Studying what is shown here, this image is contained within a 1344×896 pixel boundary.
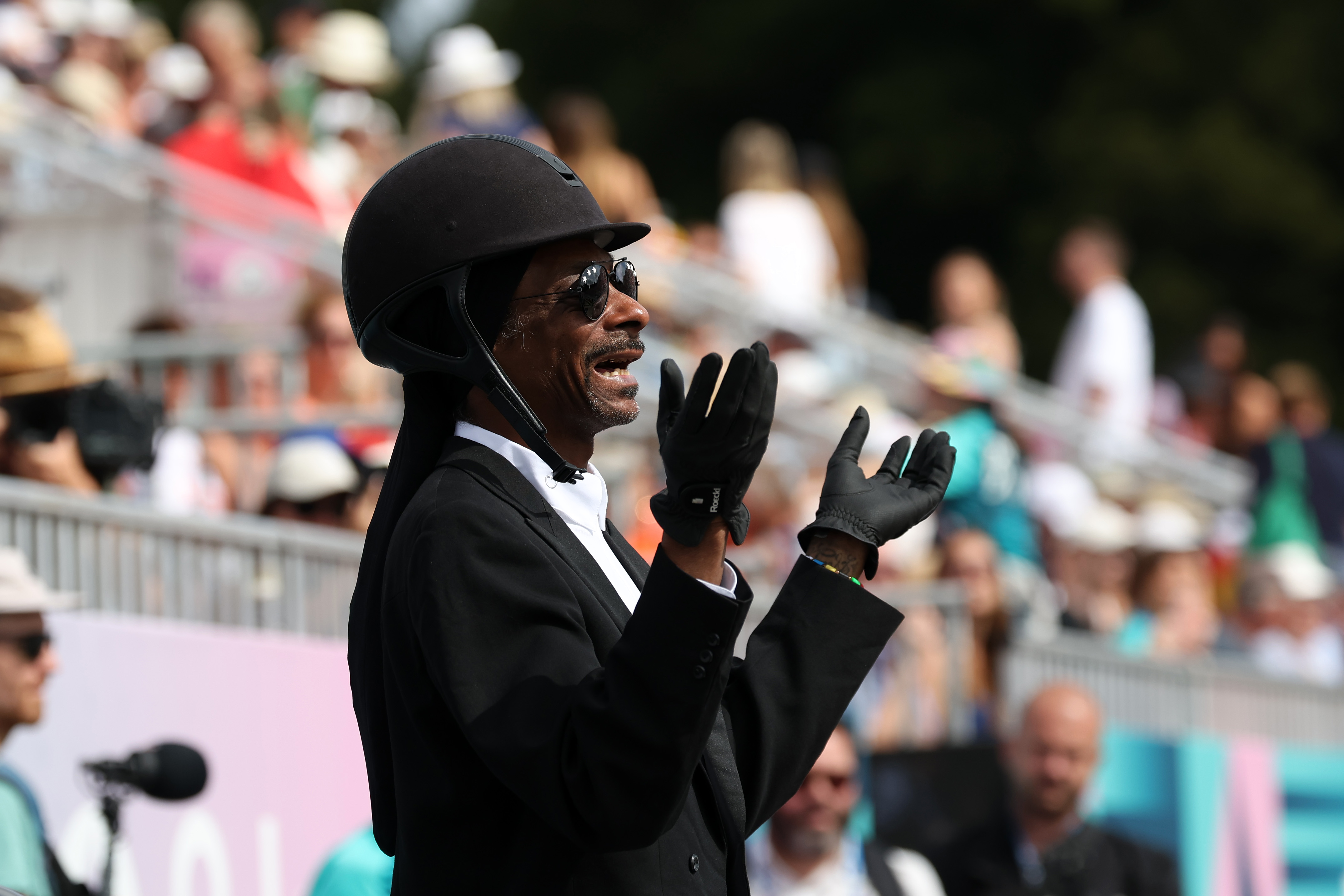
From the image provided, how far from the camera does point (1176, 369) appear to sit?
14.3 metres

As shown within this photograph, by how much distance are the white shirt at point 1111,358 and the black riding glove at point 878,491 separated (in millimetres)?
9170

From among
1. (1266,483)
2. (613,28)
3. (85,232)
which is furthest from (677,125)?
(85,232)

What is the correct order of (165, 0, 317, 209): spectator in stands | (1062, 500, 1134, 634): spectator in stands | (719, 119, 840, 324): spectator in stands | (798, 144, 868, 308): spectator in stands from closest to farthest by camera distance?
(1062, 500, 1134, 634): spectator in stands, (165, 0, 317, 209): spectator in stands, (719, 119, 840, 324): spectator in stands, (798, 144, 868, 308): spectator in stands

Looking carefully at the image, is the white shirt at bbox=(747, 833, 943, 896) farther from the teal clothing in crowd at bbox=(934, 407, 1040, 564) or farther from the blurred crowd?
the teal clothing in crowd at bbox=(934, 407, 1040, 564)

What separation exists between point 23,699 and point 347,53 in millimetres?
7263

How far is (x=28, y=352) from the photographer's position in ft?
19.3

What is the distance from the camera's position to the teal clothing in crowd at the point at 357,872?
167 inches

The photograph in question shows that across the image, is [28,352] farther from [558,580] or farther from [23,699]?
[558,580]

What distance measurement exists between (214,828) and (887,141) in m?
16.8

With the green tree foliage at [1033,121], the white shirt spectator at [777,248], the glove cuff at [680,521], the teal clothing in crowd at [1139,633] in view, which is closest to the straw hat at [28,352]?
the glove cuff at [680,521]

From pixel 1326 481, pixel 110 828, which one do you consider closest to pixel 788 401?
pixel 1326 481

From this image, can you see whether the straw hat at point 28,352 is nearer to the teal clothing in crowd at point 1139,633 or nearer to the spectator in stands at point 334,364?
the spectator in stands at point 334,364

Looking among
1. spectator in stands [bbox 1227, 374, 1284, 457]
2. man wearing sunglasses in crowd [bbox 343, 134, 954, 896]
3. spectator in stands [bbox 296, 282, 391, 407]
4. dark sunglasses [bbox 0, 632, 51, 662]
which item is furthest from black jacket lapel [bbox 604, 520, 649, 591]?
spectator in stands [bbox 1227, 374, 1284, 457]

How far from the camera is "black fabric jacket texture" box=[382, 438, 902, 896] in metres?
2.19
